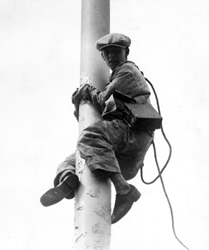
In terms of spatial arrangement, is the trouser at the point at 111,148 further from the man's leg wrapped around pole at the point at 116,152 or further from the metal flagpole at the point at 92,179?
the metal flagpole at the point at 92,179

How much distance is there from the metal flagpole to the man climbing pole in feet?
0.32

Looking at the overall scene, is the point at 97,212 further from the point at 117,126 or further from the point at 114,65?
the point at 114,65

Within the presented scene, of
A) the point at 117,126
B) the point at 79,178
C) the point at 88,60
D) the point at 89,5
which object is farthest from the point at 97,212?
the point at 89,5

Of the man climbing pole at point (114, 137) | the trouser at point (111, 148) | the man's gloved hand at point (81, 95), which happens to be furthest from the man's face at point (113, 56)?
the trouser at point (111, 148)

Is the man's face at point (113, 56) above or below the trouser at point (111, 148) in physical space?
above

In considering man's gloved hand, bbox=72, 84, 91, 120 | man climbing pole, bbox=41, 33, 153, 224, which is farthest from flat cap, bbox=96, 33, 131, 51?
man's gloved hand, bbox=72, 84, 91, 120

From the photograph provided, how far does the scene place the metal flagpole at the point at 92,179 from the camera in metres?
5.66

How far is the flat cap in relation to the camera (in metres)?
6.59

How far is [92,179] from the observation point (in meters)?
5.99

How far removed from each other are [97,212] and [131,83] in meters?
1.50

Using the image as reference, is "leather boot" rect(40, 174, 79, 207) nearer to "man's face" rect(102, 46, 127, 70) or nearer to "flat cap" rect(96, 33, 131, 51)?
"man's face" rect(102, 46, 127, 70)

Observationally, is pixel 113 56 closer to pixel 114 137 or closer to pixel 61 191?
pixel 114 137

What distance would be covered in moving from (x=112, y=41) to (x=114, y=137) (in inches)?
44.7

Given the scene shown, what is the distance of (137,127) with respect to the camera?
6.18 meters
